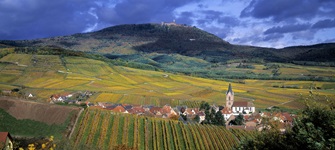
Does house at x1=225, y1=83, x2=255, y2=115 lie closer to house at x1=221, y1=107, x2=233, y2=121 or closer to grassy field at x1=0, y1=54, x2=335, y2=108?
house at x1=221, y1=107, x2=233, y2=121

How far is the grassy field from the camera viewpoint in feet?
311

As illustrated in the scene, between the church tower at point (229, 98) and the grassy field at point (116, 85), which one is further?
the grassy field at point (116, 85)

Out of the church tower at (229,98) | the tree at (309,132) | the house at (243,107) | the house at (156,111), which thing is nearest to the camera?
the tree at (309,132)

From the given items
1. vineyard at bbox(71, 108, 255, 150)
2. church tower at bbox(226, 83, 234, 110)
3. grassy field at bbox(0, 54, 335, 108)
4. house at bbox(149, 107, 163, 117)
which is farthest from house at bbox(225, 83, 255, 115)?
vineyard at bbox(71, 108, 255, 150)

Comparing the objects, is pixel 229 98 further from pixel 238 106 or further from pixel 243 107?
pixel 243 107

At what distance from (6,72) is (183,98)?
65.7m

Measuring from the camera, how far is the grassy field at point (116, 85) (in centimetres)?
9469

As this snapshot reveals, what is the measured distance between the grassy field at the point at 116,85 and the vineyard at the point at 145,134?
39.4 meters

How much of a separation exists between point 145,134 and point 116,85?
67736mm

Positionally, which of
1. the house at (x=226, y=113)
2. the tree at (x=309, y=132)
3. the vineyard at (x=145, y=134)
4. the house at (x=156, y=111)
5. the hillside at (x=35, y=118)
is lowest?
the house at (x=226, y=113)

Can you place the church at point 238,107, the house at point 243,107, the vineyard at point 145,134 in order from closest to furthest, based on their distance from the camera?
the vineyard at point 145,134
the church at point 238,107
the house at point 243,107

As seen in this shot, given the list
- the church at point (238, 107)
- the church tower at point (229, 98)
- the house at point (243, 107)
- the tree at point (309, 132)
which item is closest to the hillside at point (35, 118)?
the tree at point (309, 132)

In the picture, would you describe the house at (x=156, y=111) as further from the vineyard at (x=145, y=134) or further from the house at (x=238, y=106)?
the house at (x=238, y=106)

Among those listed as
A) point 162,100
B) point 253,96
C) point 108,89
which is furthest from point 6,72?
point 253,96
